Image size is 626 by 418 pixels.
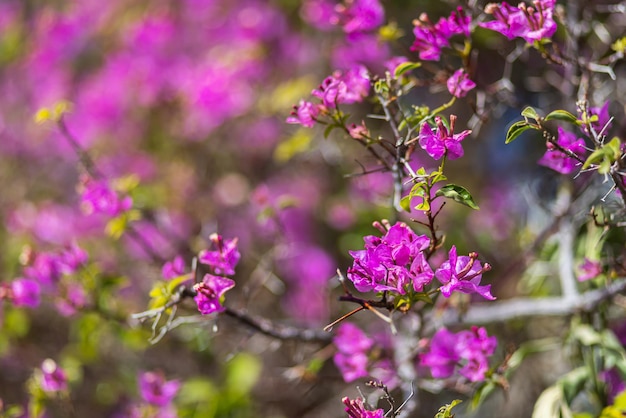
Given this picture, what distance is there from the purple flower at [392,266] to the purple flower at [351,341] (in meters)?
0.45

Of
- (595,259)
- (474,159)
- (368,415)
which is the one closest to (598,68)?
(595,259)

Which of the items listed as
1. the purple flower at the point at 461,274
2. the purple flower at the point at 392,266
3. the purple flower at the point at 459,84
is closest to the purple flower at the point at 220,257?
the purple flower at the point at 392,266

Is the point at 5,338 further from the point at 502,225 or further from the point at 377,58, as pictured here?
the point at 502,225

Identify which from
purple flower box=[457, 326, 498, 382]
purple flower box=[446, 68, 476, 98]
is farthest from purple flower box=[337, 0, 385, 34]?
purple flower box=[457, 326, 498, 382]

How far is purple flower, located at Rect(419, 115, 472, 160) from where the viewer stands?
0.93 metres

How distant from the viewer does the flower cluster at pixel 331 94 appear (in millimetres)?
1072

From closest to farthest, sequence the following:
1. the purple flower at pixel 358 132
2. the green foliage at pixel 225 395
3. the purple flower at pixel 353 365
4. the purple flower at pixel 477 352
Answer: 1. the purple flower at pixel 358 132
2. the purple flower at pixel 477 352
3. the purple flower at pixel 353 365
4. the green foliage at pixel 225 395

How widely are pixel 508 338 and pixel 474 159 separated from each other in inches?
52.7

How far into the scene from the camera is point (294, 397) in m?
2.26

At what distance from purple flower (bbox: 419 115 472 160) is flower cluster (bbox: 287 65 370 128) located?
185mm

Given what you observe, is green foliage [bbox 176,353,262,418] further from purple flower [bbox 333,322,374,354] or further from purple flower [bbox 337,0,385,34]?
purple flower [bbox 337,0,385,34]

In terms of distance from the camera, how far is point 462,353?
1.20 meters

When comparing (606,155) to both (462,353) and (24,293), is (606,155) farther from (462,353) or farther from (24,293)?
(24,293)

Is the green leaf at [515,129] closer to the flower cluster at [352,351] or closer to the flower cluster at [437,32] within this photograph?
the flower cluster at [437,32]
